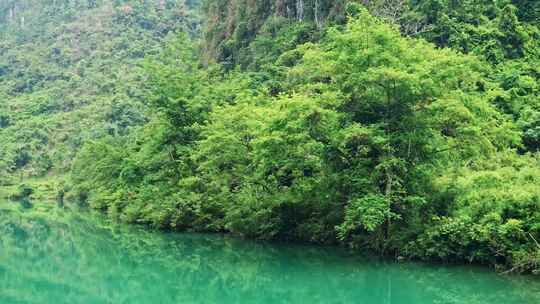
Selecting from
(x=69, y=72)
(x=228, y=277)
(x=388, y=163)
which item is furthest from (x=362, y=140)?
(x=69, y=72)

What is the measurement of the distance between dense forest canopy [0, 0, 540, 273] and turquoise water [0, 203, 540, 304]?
43.8 inches

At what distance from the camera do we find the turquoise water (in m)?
16.5

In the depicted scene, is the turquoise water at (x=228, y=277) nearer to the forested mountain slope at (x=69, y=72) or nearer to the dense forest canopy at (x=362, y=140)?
the dense forest canopy at (x=362, y=140)

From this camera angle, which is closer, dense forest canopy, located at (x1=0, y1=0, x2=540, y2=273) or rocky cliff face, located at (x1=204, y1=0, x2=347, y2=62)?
dense forest canopy, located at (x1=0, y1=0, x2=540, y2=273)

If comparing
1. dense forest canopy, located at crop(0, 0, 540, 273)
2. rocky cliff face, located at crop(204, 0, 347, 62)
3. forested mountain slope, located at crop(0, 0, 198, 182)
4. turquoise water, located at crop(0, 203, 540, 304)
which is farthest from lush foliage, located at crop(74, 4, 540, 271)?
forested mountain slope, located at crop(0, 0, 198, 182)

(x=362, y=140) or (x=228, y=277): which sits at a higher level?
(x=362, y=140)

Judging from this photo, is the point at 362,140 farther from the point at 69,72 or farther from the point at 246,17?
the point at 69,72

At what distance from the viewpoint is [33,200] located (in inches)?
3066

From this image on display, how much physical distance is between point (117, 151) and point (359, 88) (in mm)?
31558

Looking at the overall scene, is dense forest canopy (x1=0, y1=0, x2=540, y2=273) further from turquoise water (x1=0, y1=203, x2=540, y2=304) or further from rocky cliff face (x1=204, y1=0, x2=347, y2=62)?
turquoise water (x1=0, y1=203, x2=540, y2=304)

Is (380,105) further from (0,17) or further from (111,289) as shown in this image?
(0,17)

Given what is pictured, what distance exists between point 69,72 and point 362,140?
415 feet

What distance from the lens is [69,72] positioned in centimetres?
13750

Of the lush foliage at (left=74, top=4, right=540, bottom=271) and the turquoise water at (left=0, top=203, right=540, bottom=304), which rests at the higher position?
the lush foliage at (left=74, top=4, right=540, bottom=271)
